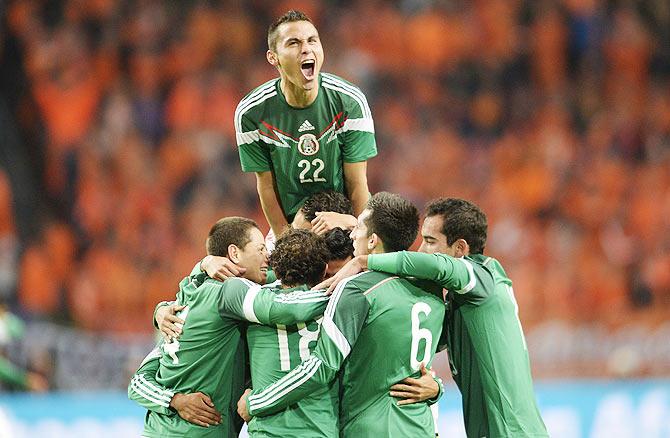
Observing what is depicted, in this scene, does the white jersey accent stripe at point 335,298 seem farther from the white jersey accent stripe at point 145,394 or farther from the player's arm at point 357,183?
the player's arm at point 357,183

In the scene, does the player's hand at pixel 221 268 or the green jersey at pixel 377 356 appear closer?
the green jersey at pixel 377 356

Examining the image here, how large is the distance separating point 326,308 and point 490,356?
2.77 feet

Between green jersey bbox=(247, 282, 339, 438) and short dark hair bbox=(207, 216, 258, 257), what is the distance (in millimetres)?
489

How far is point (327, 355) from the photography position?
4027mm

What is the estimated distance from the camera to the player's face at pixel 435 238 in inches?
181

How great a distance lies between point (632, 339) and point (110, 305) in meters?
4.80

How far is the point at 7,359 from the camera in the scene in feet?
28.0

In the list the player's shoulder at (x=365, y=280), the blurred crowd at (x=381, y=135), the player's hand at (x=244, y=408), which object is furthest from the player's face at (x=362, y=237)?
the blurred crowd at (x=381, y=135)

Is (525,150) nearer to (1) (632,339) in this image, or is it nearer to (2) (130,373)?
(1) (632,339)

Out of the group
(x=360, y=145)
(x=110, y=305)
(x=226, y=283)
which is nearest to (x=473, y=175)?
(x=110, y=305)

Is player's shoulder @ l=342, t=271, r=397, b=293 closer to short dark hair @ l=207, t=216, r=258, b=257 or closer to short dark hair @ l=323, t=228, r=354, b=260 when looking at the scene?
short dark hair @ l=323, t=228, r=354, b=260

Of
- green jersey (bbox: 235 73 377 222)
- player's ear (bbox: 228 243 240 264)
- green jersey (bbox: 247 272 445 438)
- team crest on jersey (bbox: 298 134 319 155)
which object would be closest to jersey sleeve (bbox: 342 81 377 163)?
green jersey (bbox: 235 73 377 222)

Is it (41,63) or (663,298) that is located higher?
(41,63)

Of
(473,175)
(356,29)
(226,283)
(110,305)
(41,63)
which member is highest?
(356,29)
